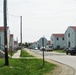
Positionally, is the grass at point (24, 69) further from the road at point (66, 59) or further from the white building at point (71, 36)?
the white building at point (71, 36)

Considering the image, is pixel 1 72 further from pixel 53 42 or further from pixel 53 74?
pixel 53 42

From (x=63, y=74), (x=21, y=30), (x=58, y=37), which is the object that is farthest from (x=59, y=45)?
(x=63, y=74)

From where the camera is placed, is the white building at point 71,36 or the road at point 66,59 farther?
the white building at point 71,36

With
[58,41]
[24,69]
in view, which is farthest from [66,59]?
[58,41]

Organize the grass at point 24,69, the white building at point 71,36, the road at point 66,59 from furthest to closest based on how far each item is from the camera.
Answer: the white building at point 71,36, the road at point 66,59, the grass at point 24,69

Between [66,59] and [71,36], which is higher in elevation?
[71,36]

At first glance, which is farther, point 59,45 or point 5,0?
point 59,45

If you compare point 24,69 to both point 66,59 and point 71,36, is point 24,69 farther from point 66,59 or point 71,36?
point 71,36

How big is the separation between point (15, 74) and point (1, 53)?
24.3 metres

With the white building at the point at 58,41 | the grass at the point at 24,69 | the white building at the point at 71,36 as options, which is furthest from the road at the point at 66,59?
the white building at the point at 58,41

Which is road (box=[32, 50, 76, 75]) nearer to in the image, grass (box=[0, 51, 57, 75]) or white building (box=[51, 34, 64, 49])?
grass (box=[0, 51, 57, 75])

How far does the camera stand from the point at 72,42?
9688 centimetres

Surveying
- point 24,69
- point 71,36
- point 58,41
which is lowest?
point 24,69

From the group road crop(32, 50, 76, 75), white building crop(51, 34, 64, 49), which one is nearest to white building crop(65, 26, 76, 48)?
white building crop(51, 34, 64, 49)
